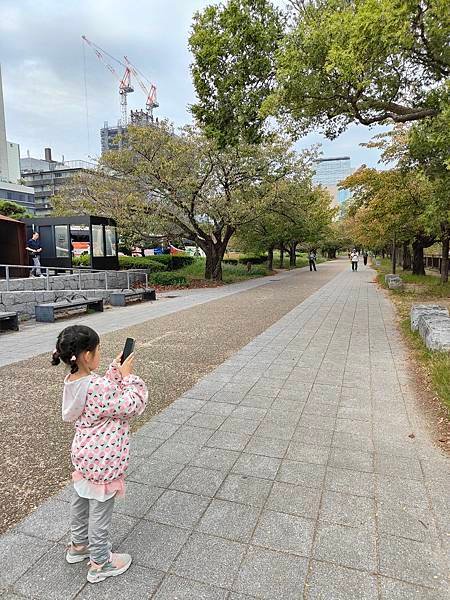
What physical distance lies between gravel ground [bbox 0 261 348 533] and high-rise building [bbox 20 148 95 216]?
244 ft

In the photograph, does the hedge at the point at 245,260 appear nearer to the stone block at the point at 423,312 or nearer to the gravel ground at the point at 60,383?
the gravel ground at the point at 60,383

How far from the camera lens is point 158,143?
16.2 metres

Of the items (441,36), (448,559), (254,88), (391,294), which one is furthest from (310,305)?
(448,559)

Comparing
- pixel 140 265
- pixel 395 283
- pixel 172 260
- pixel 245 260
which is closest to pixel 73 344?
pixel 395 283

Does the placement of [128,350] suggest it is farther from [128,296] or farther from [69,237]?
[69,237]

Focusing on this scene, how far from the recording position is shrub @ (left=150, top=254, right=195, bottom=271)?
22.1 metres

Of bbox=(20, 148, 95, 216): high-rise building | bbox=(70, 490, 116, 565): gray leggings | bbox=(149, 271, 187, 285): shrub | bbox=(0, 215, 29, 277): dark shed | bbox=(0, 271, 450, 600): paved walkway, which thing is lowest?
bbox=(0, 271, 450, 600): paved walkway

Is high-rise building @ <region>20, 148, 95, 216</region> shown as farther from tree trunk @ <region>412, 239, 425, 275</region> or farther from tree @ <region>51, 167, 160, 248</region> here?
tree trunk @ <region>412, 239, 425, 275</region>

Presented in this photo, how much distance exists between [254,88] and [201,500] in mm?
9145

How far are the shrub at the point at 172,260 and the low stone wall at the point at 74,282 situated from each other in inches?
179

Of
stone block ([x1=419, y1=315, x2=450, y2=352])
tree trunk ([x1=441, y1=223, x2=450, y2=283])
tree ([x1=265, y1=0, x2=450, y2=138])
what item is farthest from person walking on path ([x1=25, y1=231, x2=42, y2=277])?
tree trunk ([x1=441, y1=223, x2=450, y2=283])

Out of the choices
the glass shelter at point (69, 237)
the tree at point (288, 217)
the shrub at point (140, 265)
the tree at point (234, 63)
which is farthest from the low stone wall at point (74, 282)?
the tree at point (288, 217)

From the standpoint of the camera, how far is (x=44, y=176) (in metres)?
90.1

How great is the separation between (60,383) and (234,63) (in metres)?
7.89
